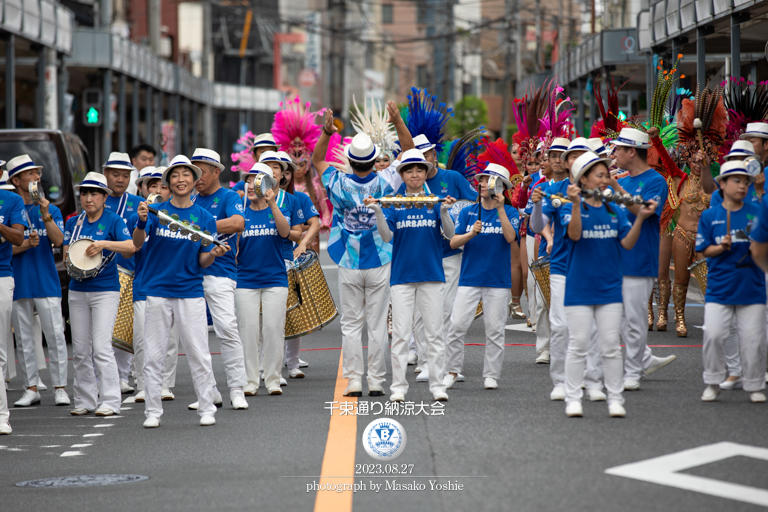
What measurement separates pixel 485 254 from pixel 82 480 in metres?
3.78

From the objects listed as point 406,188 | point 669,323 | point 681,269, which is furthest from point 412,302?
point 669,323

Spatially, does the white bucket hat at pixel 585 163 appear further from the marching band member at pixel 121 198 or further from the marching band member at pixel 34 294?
the marching band member at pixel 34 294

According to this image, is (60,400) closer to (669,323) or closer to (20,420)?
(20,420)

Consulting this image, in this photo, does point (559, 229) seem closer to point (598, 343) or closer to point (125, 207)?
point (598, 343)

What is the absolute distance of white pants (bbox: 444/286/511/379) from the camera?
8.49 metres

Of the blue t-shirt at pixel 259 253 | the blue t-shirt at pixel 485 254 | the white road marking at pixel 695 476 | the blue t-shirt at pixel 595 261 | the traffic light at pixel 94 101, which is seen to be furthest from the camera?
the traffic light at pixel 94 101

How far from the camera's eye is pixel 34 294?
9125mm

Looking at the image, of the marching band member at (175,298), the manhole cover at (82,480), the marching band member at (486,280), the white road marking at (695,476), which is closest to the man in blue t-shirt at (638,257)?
the marching band member at (486,280)

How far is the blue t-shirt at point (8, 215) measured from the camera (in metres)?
8.55

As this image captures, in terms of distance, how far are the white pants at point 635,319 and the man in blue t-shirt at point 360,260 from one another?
6.21 ft

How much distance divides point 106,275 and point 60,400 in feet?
4.65

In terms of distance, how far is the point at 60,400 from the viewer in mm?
9141

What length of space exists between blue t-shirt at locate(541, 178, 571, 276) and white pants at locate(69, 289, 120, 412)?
354 cm

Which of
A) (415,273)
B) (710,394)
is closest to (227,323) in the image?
(415,273)
